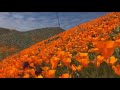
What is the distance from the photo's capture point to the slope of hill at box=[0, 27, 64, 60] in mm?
4508

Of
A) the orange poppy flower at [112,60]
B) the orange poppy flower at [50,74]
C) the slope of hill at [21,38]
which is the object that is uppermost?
the slope of hill at [21,38]

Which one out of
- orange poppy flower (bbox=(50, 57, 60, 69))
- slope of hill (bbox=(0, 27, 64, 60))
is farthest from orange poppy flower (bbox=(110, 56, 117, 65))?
slope of hill (bbox=(0, 27, 64, 60))

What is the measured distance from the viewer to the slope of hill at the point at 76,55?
3438 millimetres

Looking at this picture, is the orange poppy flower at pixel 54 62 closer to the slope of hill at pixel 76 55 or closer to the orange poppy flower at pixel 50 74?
the slope of hill at pixel 76 55

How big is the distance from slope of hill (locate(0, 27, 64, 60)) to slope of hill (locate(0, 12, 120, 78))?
0.32 ft

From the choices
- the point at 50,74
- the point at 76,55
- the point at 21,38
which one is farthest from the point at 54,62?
the point at 21,38

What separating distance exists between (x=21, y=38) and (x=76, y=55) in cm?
131

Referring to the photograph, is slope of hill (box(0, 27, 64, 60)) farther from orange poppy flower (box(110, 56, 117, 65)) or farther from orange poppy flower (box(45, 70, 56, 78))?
orange poppy flower (box(110, 56, 117, 65))

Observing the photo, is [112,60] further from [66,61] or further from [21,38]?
[21,38]

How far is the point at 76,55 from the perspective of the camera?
12.4 feet

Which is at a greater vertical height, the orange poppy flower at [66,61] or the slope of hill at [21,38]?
the slope of hill at [21,38]

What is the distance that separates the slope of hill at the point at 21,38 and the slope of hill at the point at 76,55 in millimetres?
98


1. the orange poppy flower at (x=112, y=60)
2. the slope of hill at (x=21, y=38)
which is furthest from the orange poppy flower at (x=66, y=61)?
the slope of hill at (x=21, y=38)

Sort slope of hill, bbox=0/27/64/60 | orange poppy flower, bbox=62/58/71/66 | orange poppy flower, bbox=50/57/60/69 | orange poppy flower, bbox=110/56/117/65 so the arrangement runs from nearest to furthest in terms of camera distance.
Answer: orange poppy flower, bbox=110/56/117/65 → orange poppy flower, bbox=62/58/71/66 → orange poppy flower, bbox=50/57/60/69 → slope of hill, bbox=0/27/64/60
